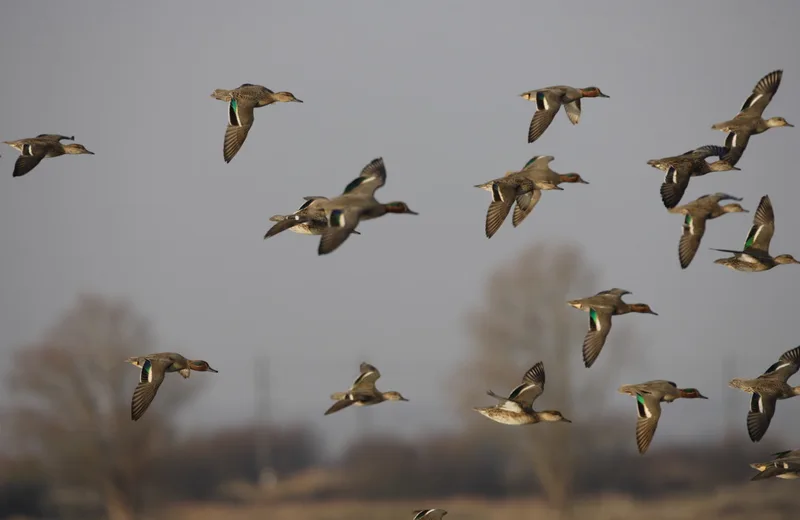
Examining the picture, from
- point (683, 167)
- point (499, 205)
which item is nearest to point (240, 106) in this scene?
point (499, 205)

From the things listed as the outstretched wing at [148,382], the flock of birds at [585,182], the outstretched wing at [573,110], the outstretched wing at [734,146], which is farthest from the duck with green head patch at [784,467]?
the outstretched wing at [148,382]

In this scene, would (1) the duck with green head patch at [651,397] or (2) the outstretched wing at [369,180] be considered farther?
(1) the duck with green head patch at [651,397]

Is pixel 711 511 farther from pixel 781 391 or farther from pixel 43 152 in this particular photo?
pixel 43 152

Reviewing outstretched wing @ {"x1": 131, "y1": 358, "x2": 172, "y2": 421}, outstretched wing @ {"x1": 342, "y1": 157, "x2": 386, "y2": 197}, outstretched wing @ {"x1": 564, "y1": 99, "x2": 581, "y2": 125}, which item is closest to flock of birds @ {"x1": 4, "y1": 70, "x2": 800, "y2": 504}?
outstretched wing @ {"x1": 131, "y1": 358, "x2": 172, "y2": 421}

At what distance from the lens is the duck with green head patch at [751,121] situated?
13.7 meters

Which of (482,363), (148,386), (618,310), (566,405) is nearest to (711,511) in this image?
(566,405)

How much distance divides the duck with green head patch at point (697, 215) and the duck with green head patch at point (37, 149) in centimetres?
660

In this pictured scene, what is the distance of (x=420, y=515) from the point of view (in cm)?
1253

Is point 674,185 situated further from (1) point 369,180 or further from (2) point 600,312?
(1) point 369,180

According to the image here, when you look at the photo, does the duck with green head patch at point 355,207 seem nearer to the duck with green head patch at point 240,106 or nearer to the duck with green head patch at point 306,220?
the duck with green head patch at point 306,220

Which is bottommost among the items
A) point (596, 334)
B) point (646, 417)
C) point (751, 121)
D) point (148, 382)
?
point (646, 417)

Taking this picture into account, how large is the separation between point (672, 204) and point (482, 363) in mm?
16194

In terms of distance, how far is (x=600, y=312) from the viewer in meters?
12.5

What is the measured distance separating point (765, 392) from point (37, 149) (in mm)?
8404
